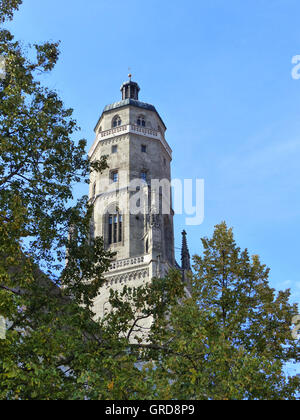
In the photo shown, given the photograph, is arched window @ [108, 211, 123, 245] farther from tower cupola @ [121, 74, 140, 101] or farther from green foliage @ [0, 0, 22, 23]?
green foliage @ [0, 0, 22, 23]

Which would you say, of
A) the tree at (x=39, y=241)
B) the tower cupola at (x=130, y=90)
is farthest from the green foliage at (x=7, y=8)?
the tower cupola at (x=130, y=90)

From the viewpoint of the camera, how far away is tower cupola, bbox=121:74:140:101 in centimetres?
5441

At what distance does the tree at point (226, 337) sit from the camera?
12.5 metres

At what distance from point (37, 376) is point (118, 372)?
1.75 m

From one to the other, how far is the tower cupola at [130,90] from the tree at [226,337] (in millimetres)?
34950

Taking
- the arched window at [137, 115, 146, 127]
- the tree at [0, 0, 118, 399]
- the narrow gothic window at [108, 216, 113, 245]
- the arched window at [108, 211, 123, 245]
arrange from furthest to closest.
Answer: the arched window at [137, 115, 146, 127], the narrow gothic window at [108, 216, 113, 245], the arched window at [108, 211, 123, 245], the tree at [0, 0, 118, 399]

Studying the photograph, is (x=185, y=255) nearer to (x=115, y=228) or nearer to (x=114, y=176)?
(x=115, y=228)

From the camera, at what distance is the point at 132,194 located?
151 feet

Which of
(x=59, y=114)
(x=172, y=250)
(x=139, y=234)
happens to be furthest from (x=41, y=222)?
(x=172, y=250)

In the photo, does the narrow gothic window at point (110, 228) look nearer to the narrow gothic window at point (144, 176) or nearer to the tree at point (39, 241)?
the narrow gothic window at point (144, 176)


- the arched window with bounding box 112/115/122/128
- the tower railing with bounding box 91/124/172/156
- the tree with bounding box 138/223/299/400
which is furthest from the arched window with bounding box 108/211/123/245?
the tree with bounding box 138/223/299/400

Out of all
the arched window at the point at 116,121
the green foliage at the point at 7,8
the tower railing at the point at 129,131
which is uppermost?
the arched window at the point at 116,121

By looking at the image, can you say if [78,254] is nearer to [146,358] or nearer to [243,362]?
[146,358]
